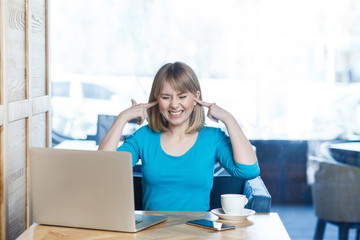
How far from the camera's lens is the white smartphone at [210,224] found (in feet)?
5.79

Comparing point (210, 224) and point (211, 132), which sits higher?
point (211, 132)

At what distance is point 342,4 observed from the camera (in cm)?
382

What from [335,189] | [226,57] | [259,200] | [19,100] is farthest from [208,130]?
[335,189]

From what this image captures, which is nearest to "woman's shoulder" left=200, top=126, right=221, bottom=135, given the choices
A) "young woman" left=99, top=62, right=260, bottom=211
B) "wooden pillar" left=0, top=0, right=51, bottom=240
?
"young woman" left=99, top=62, right=260, bottom=211

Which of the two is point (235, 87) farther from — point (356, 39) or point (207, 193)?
point (207, 193)

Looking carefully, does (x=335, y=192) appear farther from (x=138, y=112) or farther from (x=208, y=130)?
(x=138, y=112)

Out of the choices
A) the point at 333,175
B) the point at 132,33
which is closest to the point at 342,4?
the point at 333,175

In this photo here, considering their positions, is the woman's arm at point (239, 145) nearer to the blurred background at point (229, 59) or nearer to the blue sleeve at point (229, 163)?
the blue sleeve at point (229, 163)

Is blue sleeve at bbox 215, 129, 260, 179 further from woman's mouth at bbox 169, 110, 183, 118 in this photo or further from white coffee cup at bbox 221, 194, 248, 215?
white coffee cup at bbox 221, 194, 248, 215

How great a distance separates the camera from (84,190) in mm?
1725

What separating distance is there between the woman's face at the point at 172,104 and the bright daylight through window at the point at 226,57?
151cm

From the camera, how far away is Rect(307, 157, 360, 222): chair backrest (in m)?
3.92

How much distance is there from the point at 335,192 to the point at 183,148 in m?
1.96

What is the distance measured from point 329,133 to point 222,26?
1058 mm
